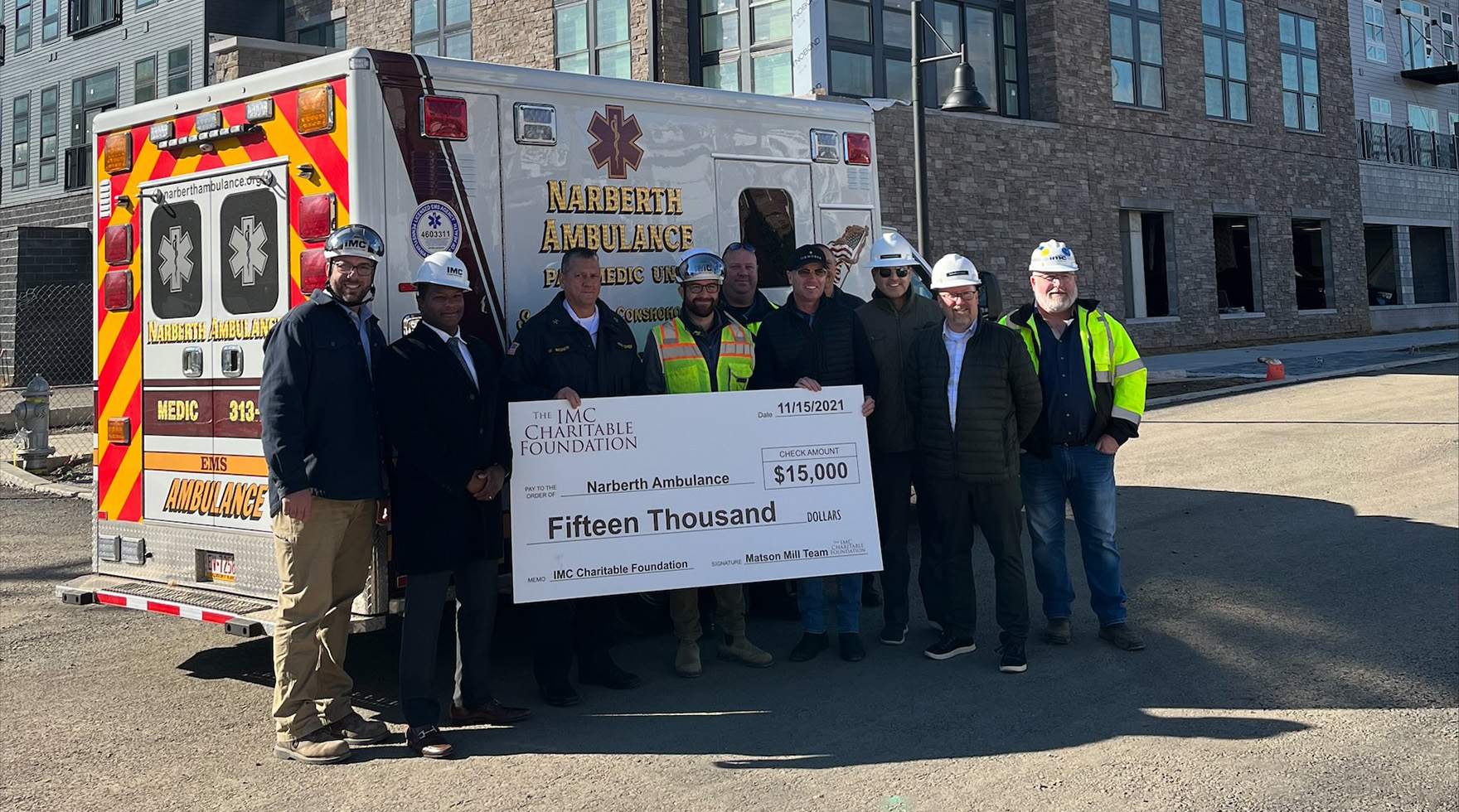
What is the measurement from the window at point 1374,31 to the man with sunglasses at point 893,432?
38083 millimetres

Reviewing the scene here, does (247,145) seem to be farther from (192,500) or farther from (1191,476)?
(1191,476)

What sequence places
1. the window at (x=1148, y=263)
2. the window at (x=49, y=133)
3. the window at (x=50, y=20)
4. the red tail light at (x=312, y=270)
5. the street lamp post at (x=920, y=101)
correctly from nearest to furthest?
the red tail light at (x=312, y=270) < the street lamp post at (x=920, y=101) < the window at (x=1148, y=263) < the window at (x=49, y=133) < the window at (x=50, y=20)

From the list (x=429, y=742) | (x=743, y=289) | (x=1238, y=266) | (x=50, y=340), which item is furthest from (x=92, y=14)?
(x=429, y=742)

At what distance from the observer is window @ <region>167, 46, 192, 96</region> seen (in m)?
30.1

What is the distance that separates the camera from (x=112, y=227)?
6668 millimetres

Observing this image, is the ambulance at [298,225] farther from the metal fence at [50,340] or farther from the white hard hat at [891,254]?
the metal fence at [50,340]

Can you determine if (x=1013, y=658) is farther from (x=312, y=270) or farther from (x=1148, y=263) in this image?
(x=1148, y=263)

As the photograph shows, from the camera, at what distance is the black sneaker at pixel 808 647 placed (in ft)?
20.8

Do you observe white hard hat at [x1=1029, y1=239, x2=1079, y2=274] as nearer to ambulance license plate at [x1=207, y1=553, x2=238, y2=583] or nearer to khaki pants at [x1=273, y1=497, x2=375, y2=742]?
khaki pants at [x1=273, y1=497, x2=375, y2=742]

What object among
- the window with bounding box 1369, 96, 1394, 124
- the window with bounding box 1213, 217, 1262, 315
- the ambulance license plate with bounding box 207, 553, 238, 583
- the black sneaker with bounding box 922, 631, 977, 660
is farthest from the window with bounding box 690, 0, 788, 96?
the window with bounding box 1369, 96, 1394, 124

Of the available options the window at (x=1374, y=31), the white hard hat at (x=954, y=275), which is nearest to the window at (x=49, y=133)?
the white hard hat at (x=954, y=275)

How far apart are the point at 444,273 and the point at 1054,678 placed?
130 inches

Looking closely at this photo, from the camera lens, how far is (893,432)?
6.44 m

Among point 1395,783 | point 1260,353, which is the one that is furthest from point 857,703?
point 1260,353
